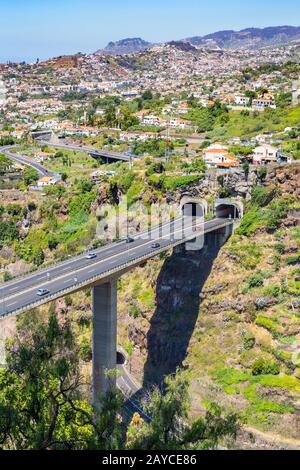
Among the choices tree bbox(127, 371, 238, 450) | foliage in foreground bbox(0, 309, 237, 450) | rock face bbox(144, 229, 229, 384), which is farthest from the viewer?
rock face bbox(144, 229, 229, 384)

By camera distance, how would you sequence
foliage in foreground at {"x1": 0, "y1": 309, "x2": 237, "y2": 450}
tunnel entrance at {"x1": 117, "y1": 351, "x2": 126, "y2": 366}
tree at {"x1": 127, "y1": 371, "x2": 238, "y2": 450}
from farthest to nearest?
1. tunnel entrance at {"x1": 117, "y1": 351, "x2": 126, "y2": 366}
2. foliage in foreground at {"x1": 0, "y1": 309, "x2": 237, "y2": 450}
3. tree at {"x1": 127, "y1": 371, "x2": 238, "y2": 450}

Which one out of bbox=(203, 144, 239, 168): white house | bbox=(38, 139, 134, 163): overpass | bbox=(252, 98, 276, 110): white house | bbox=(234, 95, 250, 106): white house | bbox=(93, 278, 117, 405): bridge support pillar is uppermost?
bbox=(234, 95, 250, 106): white house

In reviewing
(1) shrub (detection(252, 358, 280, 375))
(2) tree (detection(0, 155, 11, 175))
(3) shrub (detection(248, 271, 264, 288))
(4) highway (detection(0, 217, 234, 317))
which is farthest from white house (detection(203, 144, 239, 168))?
(2) tree (detection(0, 155, 11, 175))

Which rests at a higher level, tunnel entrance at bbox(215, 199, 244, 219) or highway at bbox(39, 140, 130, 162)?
highway at bbox(39, 140, 130, 162)

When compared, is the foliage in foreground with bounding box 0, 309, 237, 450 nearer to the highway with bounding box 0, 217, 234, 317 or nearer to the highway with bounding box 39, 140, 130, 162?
the highway with bounding box 0, 217, 234, 317

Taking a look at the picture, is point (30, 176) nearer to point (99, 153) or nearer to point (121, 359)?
point (99, 153)

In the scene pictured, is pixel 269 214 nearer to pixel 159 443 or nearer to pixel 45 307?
pixel 45 307
